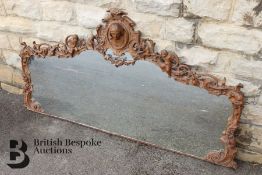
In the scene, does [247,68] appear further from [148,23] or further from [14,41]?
[14,41]

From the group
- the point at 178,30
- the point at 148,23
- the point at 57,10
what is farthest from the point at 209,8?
A: the point at 57,10

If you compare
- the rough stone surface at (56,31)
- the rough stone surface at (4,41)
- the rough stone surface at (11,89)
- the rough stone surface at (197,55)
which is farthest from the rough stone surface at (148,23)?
the rough stone surface at (11,89)

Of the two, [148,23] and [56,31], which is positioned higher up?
[148,23]

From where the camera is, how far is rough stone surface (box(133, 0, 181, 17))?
7.09 feet

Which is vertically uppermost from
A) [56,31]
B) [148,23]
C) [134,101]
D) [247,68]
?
[148,23]

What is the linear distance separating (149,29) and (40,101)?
1267 millimetres

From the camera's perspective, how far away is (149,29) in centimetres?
230

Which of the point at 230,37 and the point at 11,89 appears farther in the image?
the point at 11,89

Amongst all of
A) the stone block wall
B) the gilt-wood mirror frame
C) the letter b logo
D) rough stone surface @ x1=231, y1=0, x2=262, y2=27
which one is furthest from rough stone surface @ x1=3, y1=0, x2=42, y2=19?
rough stone surface @ x1=231, y1=0, x2=262, y2=27

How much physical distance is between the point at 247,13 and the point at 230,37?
179 mm

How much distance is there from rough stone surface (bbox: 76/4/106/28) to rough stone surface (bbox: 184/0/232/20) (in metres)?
0.62

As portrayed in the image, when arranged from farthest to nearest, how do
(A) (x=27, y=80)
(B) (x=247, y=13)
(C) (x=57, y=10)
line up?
(A) (x=27, y=80)
(C) (x=57, y=10)
(B) (x=247, y=13)

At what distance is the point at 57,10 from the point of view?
2545 mm

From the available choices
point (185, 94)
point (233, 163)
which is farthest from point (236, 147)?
point (185, 94)
